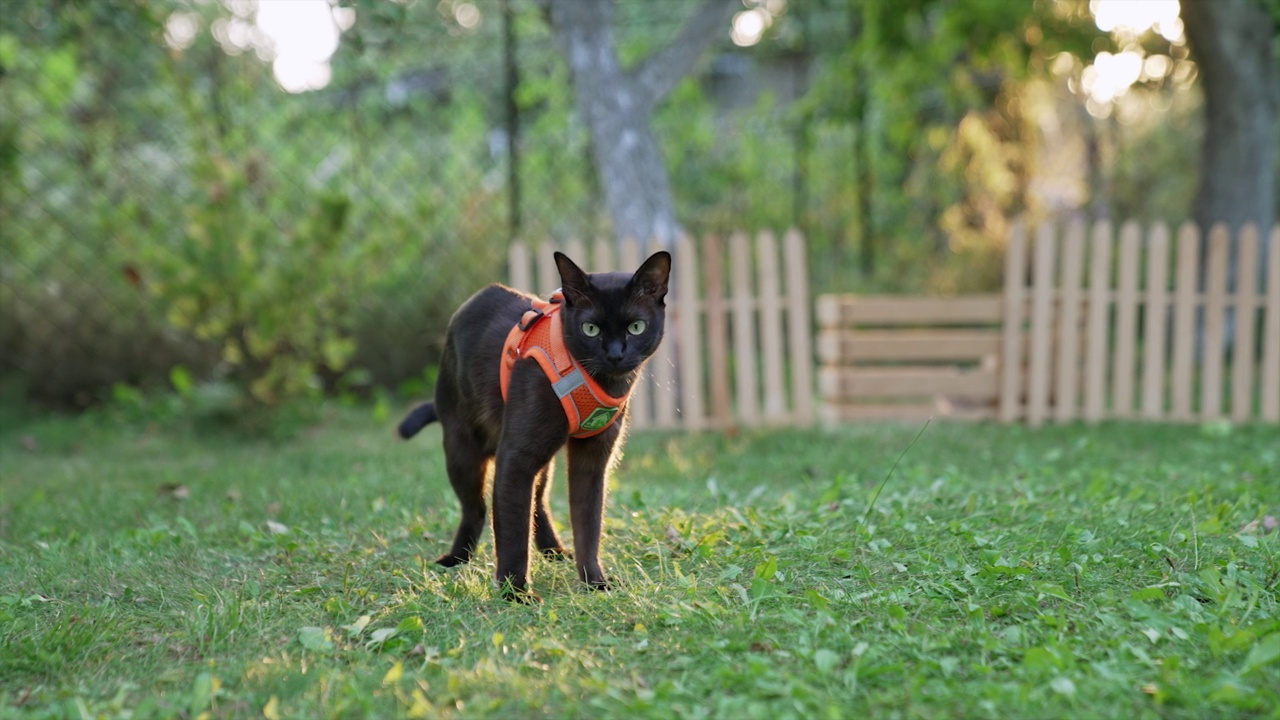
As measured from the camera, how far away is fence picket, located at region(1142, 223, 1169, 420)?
22.6 ft

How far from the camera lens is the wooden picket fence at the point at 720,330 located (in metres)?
6.76

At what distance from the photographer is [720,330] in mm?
6875

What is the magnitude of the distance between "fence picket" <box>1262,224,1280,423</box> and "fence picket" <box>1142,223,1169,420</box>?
712mm

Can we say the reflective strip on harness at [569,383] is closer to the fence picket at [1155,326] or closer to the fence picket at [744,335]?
the fence picket at [744,335]

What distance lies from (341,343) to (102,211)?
1.67m

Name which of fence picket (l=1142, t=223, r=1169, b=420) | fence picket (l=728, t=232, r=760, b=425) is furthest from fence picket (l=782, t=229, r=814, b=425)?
fence picket (l=1142, t=223, r=1169, b=420)

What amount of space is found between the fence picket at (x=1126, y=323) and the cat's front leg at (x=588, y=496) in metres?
5.09

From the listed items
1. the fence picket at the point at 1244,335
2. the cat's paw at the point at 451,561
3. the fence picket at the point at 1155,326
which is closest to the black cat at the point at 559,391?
the cat's paw at the point at 451,561

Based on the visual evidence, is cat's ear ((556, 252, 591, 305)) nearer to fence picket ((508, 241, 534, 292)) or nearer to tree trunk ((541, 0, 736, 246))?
fence picket ((508, 241, 534, 292))

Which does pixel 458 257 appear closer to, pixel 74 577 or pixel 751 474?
pixel 751 474

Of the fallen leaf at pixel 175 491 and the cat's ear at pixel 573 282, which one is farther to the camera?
the fallen leaf at pixel 175 491

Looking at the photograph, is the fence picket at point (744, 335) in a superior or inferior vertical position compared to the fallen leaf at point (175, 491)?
superior

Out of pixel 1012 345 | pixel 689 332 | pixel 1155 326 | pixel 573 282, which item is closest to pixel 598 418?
pixel 573 282

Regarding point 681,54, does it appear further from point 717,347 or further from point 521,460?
point 521,460
